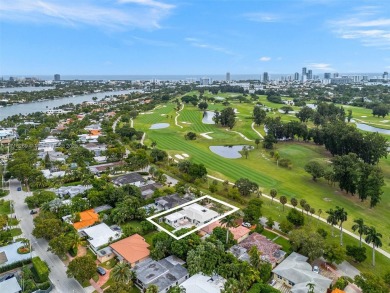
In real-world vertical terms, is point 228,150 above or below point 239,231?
above

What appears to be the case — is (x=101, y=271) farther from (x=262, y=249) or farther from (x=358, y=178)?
(x=358, y=178)

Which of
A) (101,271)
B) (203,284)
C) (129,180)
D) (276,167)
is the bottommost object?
(101,271)

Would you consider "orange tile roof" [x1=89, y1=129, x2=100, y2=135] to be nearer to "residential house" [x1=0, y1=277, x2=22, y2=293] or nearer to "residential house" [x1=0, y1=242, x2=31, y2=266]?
"residential house" [x1=0, y1=242, x2=31, y2=266]

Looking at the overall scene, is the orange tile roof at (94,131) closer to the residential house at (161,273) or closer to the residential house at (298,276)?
the residential house at (161,273)

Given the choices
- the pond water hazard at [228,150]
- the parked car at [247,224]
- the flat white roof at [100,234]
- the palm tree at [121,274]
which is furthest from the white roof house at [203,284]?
the pond water hazard at [228,150]

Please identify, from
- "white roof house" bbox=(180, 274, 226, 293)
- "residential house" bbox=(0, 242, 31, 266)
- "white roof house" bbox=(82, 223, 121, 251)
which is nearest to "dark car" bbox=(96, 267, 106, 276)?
"white roof house" bbox=(82, 223, 121, 251)

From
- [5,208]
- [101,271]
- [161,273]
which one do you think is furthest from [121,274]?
[5,208]

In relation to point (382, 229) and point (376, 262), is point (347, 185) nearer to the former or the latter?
point (382, 229)

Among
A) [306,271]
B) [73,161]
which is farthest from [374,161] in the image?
[73,161]
